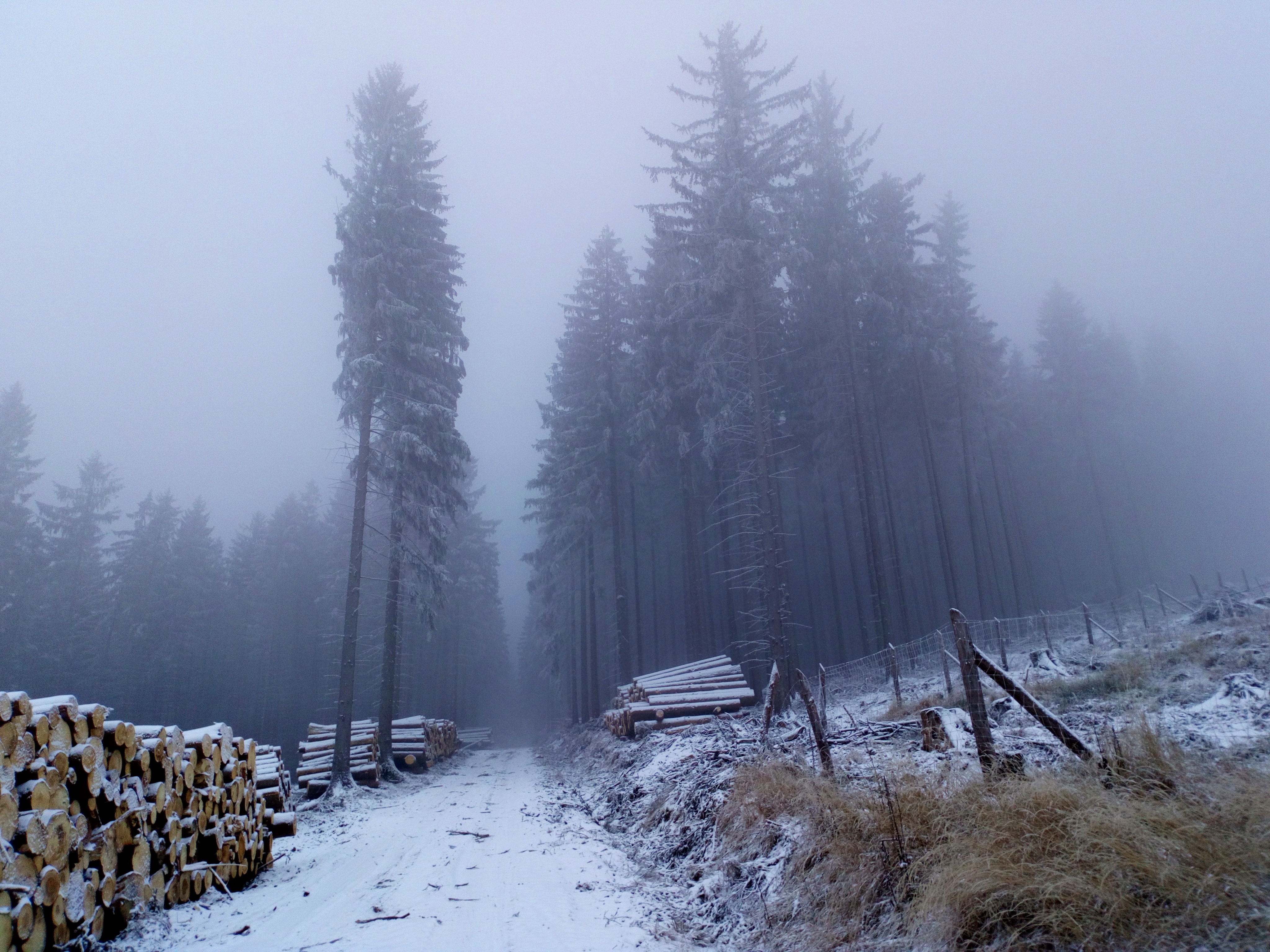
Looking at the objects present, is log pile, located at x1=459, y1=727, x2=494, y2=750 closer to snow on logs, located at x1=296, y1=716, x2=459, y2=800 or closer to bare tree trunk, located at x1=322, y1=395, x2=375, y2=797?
snow on logs, located at x1=296, y1=716, x2=459, y2=800

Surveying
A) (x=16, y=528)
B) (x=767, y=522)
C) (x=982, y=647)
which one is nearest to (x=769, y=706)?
(x=767, y=522)

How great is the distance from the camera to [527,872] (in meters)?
6.96

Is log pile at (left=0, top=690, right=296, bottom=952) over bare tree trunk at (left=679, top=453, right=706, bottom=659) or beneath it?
beneath

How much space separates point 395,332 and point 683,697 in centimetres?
1275

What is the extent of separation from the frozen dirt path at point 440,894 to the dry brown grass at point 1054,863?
1575 millimetres

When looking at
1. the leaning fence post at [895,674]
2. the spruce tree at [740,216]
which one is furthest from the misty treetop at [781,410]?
the leaning fence post at [895,674]

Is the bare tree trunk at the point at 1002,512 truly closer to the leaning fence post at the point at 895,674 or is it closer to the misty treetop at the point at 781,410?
the misty treetop at the point at 781,410

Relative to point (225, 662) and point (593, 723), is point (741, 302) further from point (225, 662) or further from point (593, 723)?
point (225, 662)

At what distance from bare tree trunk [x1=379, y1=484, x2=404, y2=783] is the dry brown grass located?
15.3m

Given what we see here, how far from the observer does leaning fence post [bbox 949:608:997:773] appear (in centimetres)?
518

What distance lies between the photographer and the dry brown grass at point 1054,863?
3.00 m

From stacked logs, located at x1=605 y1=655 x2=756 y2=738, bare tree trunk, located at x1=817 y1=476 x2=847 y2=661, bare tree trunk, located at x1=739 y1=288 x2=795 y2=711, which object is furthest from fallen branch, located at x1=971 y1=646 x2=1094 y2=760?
bare tree trunk, located at x1=817 y1=476 x2=847 y2=661

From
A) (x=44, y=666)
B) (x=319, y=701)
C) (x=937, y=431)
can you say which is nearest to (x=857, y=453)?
(x=937, y=431)

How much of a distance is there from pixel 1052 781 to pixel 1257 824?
1.09 m
